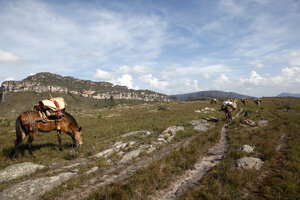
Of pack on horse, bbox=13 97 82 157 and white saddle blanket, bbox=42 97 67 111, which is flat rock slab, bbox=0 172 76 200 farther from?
white saddle blanket, bbox=42 97 67 111

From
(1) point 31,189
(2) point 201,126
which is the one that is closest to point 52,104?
(1) point 31,189

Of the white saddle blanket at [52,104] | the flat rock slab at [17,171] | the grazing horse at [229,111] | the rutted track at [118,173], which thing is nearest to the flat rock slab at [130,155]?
the rutted track at [118,173]

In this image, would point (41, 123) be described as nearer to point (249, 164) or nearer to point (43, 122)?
point (43, 122)

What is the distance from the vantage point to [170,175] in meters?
6.40

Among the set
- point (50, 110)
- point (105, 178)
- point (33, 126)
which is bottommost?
point (105, 178)

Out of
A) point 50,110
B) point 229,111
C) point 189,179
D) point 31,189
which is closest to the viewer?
point 31,189

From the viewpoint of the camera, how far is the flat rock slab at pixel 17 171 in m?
6.93

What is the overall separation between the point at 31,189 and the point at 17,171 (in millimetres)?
2467

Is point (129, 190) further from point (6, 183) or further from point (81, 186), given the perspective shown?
point (6, 183)

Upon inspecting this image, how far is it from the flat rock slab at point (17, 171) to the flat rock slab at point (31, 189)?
1489mm

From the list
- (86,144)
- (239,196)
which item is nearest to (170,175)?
(239,196)

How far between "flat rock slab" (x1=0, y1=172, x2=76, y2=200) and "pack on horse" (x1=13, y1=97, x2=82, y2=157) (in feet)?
15.1

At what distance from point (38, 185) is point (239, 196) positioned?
755cm

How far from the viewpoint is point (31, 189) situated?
226 inches
